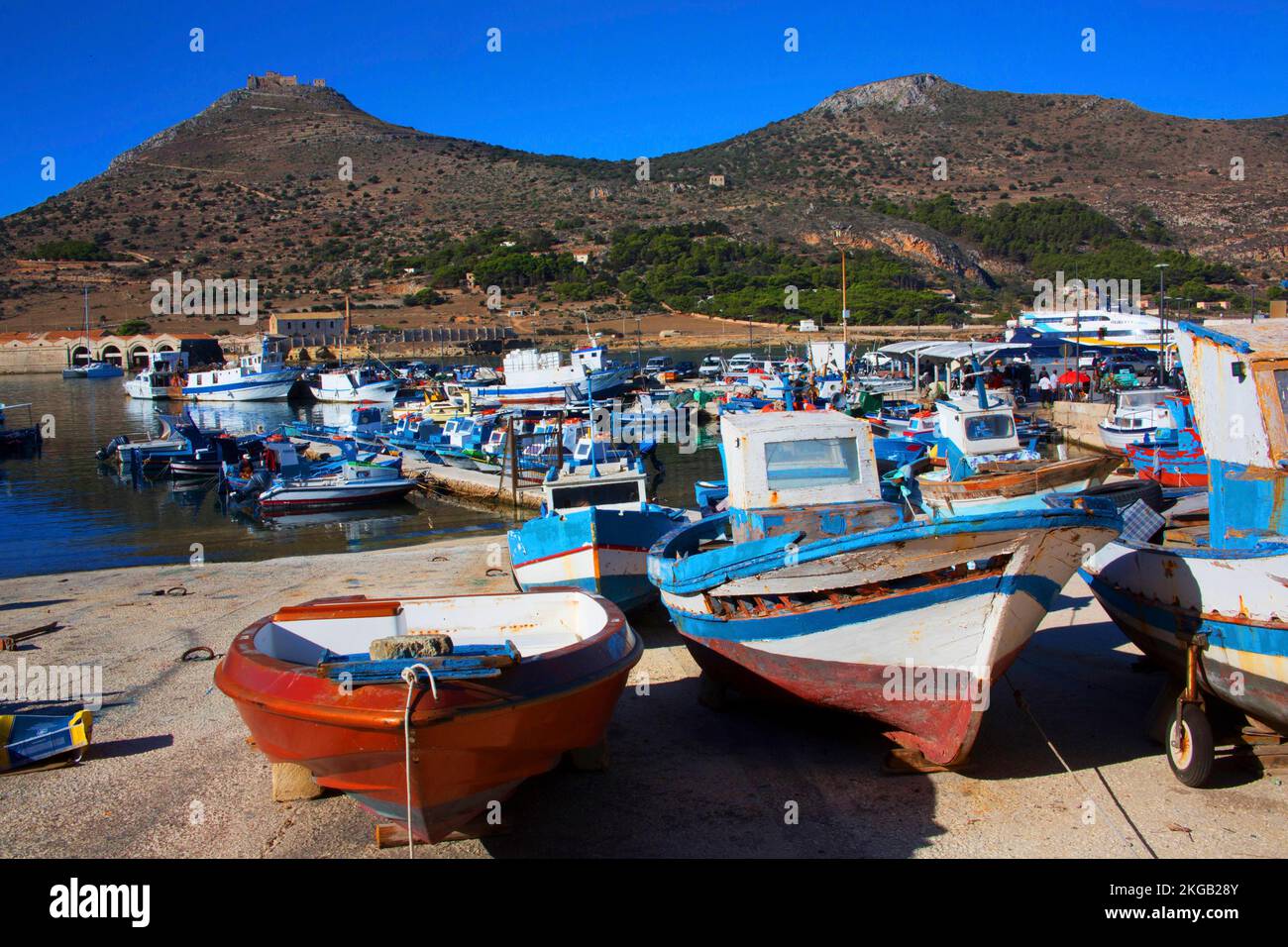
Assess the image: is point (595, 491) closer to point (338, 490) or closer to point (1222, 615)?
point (1222, 615)

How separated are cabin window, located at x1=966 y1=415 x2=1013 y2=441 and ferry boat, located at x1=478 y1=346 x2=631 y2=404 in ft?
74.1

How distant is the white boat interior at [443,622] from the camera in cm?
→ 715

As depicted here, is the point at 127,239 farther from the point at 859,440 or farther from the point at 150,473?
the point at 859,440

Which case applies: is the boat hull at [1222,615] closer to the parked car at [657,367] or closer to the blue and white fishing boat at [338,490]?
the blue and white fishing boat at [338,490]

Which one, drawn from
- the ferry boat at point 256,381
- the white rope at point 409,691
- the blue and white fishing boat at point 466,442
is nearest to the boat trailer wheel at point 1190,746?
the white rope at point 409,691

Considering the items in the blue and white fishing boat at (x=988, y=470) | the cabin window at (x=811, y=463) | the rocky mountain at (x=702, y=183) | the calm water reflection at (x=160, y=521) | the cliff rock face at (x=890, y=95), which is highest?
the cliff rock face at (x=890, y=95)

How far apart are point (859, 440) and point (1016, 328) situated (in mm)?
42793

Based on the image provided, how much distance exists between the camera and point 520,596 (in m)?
7.79

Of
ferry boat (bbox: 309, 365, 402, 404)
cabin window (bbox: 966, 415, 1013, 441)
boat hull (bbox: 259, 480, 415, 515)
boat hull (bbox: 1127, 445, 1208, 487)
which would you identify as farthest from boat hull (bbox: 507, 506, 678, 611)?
ferry boat (bbox: 309, 365, 402, 404)

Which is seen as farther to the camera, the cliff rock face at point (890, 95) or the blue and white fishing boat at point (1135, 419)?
the cliff rock face at point (890, 95)

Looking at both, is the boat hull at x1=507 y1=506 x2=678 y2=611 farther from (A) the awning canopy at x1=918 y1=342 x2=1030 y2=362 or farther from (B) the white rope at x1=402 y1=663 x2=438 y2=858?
(A) the awning canopy at x1=918 y1=342 x2=1030 y2=362

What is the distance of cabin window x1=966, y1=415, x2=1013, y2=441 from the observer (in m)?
18.8

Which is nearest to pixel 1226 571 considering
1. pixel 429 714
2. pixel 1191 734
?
pixel 1191 734

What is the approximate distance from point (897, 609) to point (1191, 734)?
6.59 ft
